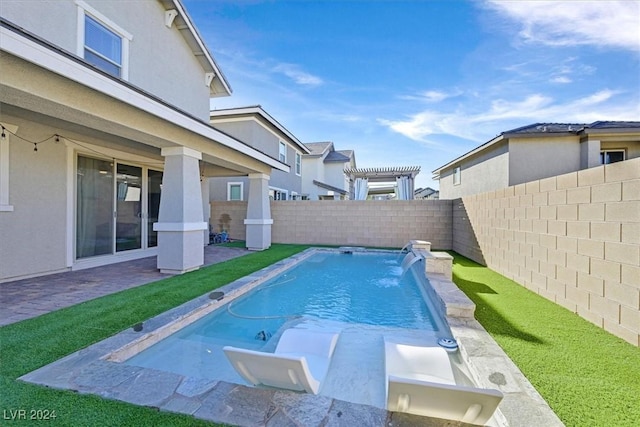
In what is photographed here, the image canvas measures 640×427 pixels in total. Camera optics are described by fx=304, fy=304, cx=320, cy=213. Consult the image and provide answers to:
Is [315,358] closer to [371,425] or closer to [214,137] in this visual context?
[371,425]

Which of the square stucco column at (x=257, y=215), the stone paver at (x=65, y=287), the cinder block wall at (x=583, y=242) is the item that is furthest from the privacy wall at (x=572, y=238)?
the stone paver at (x=65, y=287)

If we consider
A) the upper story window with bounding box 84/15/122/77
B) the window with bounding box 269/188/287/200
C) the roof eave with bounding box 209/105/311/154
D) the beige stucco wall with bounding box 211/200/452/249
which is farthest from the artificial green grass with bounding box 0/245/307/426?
the window with bounding box 269/188/287/200

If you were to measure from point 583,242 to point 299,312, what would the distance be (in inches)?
193

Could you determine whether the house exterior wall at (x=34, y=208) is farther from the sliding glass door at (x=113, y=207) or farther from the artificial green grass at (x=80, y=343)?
the artificial green grass at (x=80, y=343)

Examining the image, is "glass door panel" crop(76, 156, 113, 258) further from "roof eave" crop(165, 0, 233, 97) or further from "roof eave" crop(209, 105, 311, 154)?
"roof eave" crop(209, 105, 311, 154)

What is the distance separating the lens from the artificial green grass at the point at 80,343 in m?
2.33

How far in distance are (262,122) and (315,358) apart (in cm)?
1568

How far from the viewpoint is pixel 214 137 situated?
779cm

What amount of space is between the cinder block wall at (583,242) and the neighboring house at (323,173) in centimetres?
2011

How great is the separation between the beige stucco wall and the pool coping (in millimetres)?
9988

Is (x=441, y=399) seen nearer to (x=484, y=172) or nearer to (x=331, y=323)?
(x=331, y=323)

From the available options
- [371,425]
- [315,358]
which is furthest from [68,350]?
[371,425]

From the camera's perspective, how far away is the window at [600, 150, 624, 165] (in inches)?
521

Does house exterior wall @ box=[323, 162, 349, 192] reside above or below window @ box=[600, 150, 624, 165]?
above
